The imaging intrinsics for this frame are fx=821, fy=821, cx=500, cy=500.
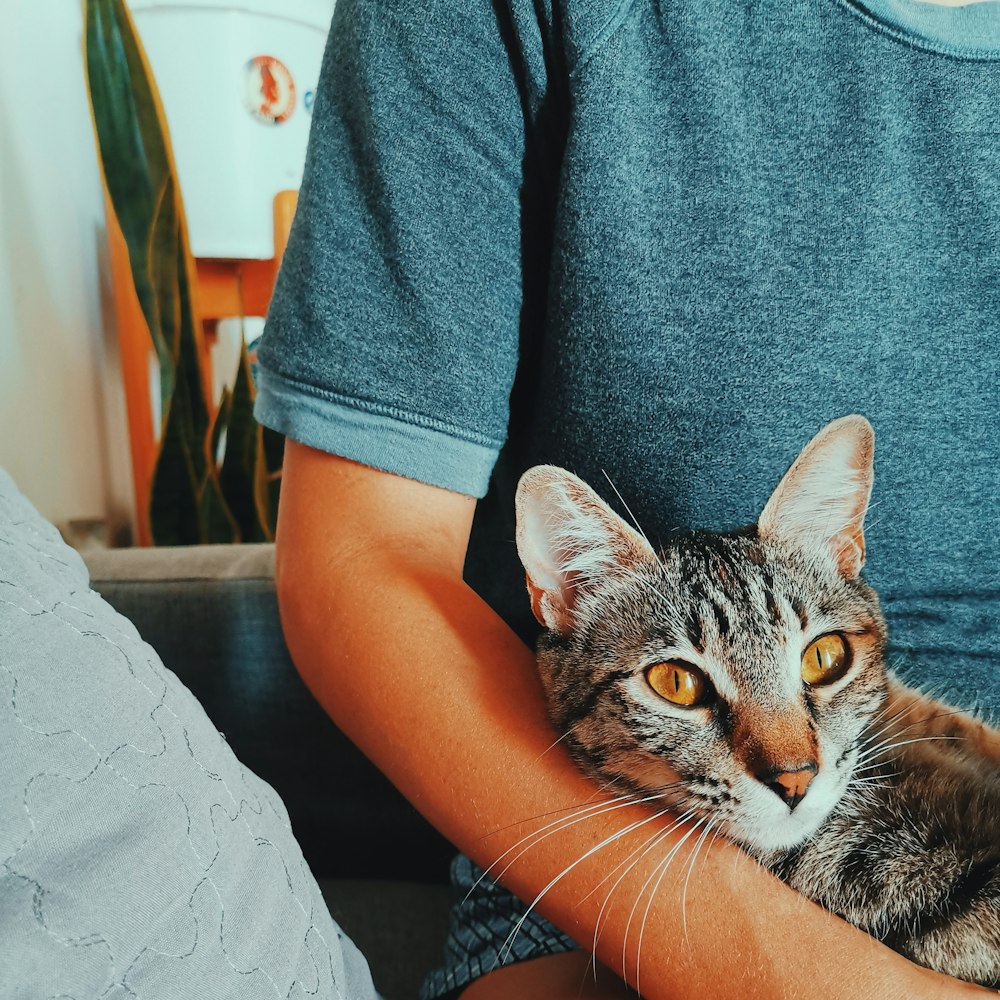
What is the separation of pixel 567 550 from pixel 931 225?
1.31 feet

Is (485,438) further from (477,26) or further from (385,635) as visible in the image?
(477,26)

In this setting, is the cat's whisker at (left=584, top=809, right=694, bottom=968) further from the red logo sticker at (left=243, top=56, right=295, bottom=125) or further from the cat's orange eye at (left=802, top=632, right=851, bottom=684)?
the red logo sticker at (left=243, top=56, right=295, bottom=125)

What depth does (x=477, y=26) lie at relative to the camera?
62 centimetres

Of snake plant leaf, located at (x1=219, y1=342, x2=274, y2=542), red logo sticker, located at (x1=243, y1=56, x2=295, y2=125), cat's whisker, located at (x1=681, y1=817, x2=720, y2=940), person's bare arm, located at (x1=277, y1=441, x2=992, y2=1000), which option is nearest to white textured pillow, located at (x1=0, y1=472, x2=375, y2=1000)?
person's bare arm, located at (x1=277, y1=441, x2=992, y2=1000)

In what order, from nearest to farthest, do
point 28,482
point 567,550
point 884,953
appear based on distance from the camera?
1. point 884,953
2. point 567,550
3. point 28,482

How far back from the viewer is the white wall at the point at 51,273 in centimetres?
150

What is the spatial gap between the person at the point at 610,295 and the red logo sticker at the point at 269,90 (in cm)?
85

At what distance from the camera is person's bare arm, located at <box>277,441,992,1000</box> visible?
1.60 ft

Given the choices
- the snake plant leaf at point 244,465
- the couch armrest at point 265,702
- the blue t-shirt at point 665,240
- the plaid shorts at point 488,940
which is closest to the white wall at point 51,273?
the snake plant leaf at point 244,465

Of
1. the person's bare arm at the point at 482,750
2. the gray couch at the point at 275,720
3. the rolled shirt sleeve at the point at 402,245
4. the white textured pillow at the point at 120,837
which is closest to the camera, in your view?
the white textured pillow at the point at 120,837

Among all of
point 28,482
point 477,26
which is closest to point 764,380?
point 477,26

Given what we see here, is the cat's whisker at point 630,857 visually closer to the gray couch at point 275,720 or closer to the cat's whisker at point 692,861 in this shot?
the cat's whisker at point 692,861

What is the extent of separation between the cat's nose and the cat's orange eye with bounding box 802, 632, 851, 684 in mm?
71

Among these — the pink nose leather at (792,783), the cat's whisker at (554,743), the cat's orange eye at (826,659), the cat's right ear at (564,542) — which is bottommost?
the cat's whisker at (554,743)
